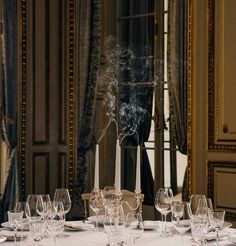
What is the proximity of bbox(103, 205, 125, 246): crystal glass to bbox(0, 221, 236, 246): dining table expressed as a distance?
164 mm

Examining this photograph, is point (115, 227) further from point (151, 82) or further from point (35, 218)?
point (151, 82)

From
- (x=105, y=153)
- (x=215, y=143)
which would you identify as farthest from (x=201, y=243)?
(x=105, y=153)

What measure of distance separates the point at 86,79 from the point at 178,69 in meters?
0.80

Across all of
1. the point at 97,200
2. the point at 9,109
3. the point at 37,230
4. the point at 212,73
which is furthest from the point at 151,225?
the point at 9,109

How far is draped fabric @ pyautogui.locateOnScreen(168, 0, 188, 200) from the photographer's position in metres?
3.94

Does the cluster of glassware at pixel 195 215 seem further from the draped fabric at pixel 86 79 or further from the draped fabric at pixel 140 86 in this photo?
the draped fabric at pixel 86 79

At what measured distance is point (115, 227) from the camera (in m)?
1.83

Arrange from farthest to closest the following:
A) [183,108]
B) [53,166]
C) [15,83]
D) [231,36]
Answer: [53,166] → [15,83] → [183,108] → [231,36]

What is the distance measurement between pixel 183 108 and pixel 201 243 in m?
2.13

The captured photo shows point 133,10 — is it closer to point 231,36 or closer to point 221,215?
point 231,36

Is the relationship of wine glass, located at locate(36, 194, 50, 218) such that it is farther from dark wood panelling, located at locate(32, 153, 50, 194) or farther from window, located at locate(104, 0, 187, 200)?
dark wood panelling, located at locate(32, 153, 50, 194)

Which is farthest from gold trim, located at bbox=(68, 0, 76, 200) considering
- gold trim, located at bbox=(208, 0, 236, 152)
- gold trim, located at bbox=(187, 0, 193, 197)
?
gold trim, located at bbox=(208, 0, 236, 152)

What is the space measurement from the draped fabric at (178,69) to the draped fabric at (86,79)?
0.68 m

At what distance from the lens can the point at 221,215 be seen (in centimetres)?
197
